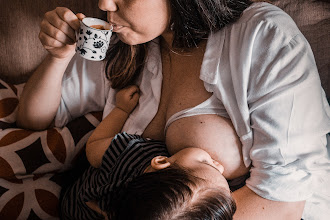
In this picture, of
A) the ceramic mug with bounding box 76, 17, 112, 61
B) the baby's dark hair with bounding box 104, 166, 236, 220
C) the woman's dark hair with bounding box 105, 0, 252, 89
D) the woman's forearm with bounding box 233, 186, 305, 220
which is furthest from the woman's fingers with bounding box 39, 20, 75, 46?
the woman's forearm with bounding box 233, 186, 305, 220

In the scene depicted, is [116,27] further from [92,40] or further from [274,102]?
[274,102]

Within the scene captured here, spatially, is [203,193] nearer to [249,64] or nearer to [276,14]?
[249,64]

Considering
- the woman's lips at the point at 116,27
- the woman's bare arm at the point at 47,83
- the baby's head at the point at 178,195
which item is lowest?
the baby's head at the point at 178,195

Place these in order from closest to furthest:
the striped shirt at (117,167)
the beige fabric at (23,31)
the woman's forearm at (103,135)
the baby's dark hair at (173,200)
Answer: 1. the baby's dark hair at (173,200)
2. the striped shirt at (117,167)
3. the woman's forearm at (103,135)
4. the beige fabric at (23,31)

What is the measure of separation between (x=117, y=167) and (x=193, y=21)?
525 millimetres

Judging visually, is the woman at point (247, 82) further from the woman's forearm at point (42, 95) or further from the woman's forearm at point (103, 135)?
the woman's forearm at point (103, 135)

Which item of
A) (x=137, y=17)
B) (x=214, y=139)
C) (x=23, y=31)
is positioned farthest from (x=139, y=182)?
(x=23, y=31)

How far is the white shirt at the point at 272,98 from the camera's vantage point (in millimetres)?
1050

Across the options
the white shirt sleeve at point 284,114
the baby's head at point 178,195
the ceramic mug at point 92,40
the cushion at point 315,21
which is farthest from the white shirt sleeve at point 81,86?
the cushion at point 315,21

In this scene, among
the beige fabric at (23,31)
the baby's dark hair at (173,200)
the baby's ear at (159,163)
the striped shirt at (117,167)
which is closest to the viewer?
the baby's dark hair at (173,200)

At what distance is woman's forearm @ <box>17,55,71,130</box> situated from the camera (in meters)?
1.33

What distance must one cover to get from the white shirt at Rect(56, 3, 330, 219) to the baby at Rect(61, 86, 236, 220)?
145mm

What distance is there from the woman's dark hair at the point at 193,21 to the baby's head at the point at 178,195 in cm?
39

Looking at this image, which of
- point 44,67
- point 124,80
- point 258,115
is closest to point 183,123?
point 258,115
